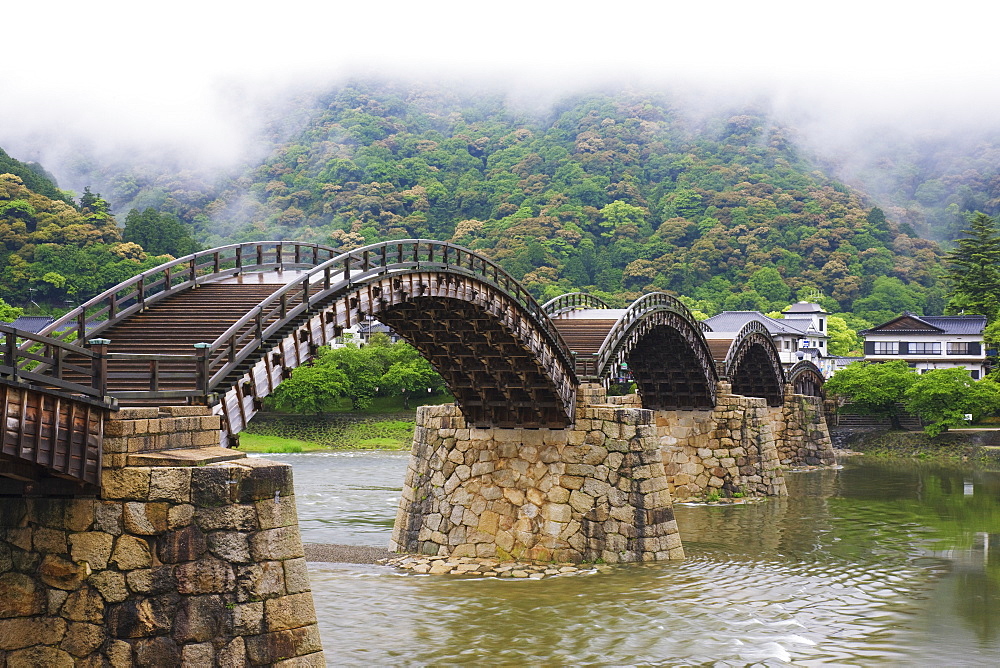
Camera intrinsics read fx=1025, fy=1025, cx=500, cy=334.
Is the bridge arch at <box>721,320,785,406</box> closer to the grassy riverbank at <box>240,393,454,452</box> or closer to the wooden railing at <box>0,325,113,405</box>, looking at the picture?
the grassy riverbank at <box>240,393,454,452</box>

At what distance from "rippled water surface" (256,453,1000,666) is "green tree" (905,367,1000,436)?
27386mm

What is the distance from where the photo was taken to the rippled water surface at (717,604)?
16.6 metres

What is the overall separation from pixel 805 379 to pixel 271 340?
5137 centimetres

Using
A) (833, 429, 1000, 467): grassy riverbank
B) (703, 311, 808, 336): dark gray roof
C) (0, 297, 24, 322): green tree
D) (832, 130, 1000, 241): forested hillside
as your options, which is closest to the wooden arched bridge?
(833, 429, 1000, 467): grassy riverbank

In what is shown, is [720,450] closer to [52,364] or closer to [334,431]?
[52,364]

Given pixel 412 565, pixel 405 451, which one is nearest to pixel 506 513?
pixel 412 565

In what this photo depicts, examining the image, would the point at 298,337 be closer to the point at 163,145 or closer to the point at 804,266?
the point at 804,266

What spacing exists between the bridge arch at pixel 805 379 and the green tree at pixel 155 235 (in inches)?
1808

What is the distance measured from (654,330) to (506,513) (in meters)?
11.7

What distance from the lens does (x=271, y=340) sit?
1441cm

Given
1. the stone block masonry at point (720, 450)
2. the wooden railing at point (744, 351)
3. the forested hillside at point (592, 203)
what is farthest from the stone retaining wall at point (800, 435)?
the forested hillside at point (592, 203)

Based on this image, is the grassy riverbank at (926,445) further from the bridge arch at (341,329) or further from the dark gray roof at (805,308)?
the bridge arch at (341,329)

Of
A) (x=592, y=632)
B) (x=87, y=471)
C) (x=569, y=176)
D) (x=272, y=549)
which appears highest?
(x=569, y=176)

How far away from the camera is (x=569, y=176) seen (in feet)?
396
